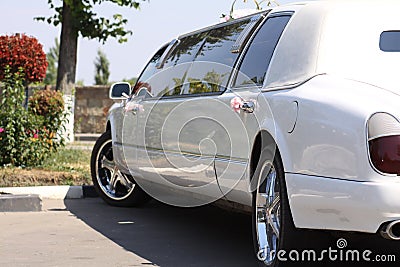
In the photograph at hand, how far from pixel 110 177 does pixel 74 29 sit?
856cm

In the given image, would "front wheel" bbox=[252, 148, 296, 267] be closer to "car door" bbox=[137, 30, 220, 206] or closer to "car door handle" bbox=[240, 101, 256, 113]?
"car door handle" bbox=[240, 101, 256, 113]

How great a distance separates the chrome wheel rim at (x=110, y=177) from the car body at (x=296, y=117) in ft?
5.95

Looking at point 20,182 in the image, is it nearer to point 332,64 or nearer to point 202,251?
point 202,251

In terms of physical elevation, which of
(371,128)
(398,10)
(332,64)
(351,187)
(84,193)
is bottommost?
(84,193)

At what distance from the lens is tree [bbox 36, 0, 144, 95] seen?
1712cm

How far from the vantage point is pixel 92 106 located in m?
23.1

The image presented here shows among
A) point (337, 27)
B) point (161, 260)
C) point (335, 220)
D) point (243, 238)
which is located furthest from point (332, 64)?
point (243, 238)

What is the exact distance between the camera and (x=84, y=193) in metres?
9.81

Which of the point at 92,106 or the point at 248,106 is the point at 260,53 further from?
the point at 92,106

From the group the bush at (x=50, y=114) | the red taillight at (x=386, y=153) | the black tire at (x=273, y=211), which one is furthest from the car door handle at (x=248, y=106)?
the bush at (x=50, y=114)

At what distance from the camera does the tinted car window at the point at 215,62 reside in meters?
6.28

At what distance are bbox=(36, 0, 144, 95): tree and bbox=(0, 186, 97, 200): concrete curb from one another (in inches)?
304

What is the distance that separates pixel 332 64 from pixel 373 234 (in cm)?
101

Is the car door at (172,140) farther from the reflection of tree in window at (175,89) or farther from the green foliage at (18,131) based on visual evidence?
the green foliage at (18,131)
